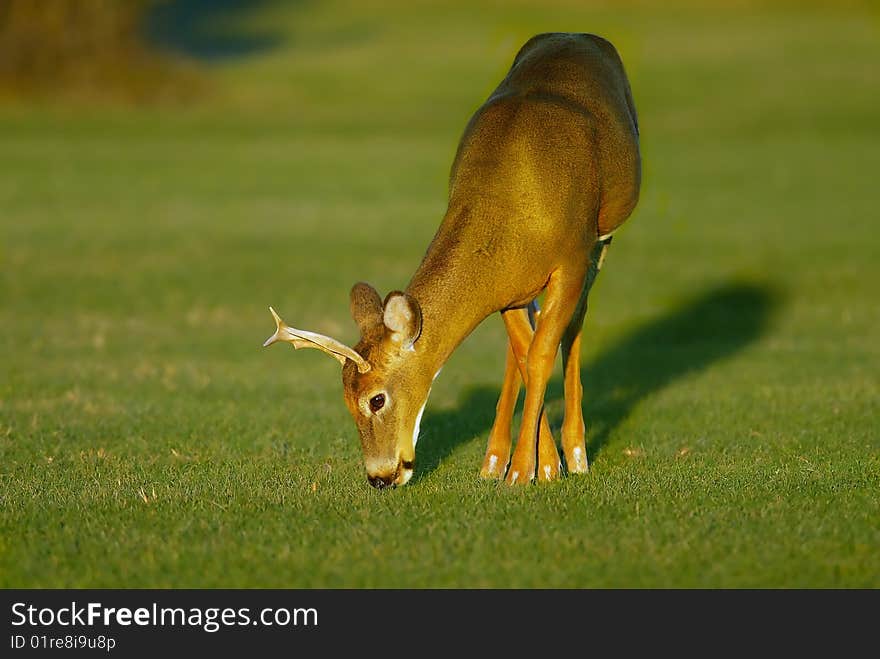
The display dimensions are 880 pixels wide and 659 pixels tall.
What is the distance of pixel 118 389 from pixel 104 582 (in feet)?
20.8

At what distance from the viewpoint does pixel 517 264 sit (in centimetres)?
834

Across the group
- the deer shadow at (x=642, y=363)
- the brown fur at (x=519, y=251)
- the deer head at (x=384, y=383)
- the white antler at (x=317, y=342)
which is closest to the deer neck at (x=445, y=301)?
the brown fur at (x=519, y=251)

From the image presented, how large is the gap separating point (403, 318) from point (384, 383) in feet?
1.26

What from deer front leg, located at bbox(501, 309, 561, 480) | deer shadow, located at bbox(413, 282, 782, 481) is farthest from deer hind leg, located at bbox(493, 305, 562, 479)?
deer shadow, located at bbox(413, 282, 782, 481)

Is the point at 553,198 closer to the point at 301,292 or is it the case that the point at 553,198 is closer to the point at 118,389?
the point at 118,389

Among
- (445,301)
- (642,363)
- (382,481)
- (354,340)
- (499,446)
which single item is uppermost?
(445,301)

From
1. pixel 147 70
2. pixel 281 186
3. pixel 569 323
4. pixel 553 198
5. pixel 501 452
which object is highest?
pixel 553 198

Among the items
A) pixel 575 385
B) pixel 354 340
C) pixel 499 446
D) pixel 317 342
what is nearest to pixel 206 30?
pixel 354 340

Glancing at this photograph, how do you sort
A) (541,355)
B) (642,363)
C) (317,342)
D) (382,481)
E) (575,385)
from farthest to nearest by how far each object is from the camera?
(642,363) → (575,385) → (541,355) → (382,481) → (317,342)

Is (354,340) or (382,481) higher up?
(382,481)

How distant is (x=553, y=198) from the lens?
8.52 metres

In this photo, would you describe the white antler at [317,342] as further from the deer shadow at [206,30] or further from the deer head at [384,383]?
the deer shadow at [206,30]

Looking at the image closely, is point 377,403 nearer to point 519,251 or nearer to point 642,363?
point 519,251

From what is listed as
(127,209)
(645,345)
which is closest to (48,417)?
(645,345)
